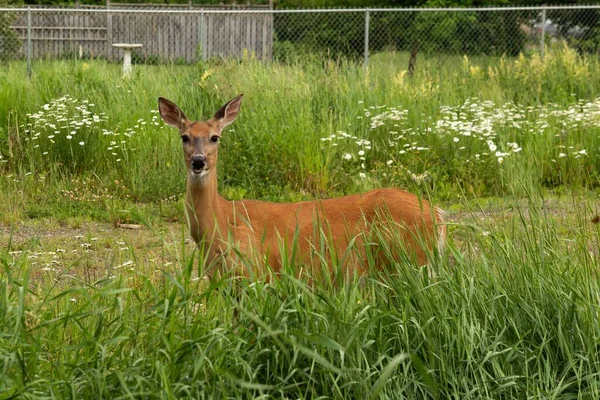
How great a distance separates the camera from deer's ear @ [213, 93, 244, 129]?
7.88 meters

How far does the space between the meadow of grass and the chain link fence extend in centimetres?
114

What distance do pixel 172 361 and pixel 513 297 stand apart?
5.50ft

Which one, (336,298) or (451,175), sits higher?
(336,298)

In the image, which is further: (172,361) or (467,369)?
(467,369)

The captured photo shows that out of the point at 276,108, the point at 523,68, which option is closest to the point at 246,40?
the point at 523,68

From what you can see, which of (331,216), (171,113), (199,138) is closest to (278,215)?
(331,216)

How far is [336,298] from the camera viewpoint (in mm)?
4855

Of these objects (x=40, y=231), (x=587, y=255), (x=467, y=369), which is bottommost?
(x=40, y=231)

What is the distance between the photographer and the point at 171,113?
26.2 feet

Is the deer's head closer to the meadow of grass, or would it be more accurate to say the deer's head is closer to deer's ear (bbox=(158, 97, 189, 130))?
deer's ear (bbox=(158, 97, 189, 130))

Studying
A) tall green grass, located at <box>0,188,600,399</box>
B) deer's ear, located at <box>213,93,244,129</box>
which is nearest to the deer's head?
deer's ear, located at <box>213,93,244,129</box>

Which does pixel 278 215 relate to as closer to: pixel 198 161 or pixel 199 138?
pixel 198 161

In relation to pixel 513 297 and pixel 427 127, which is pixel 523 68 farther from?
pixel 513 297

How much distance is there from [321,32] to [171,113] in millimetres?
14828
